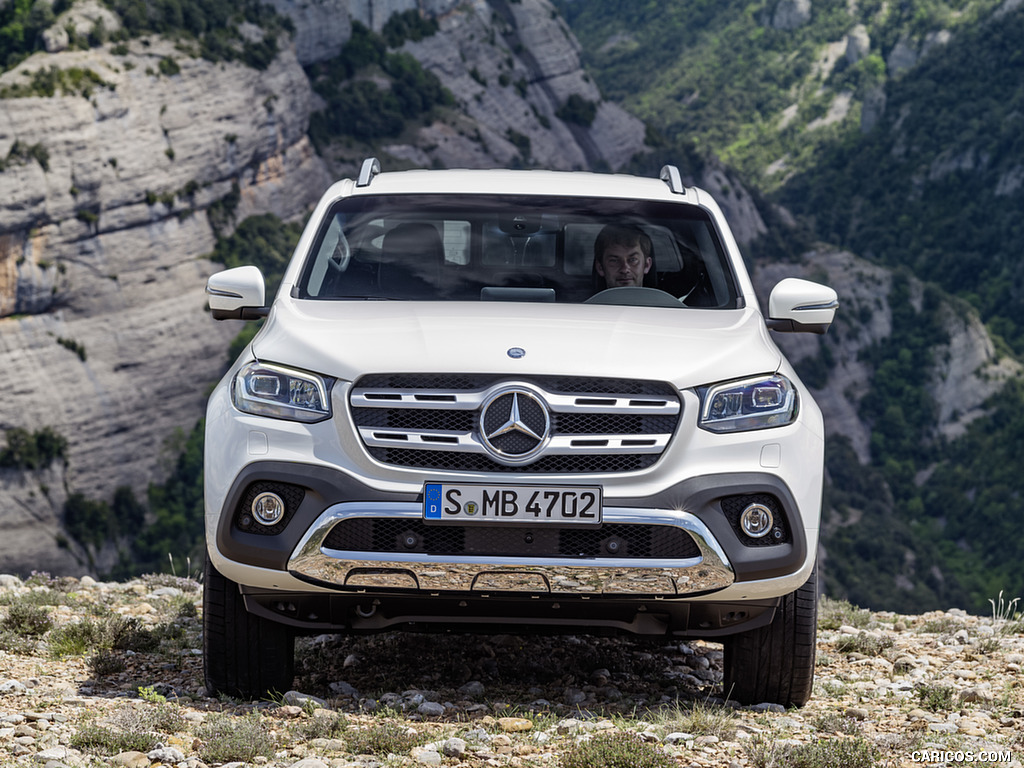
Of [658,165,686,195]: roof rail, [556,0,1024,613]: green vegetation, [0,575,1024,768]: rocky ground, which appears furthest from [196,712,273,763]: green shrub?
[556,0,1024,613]: green vegetation

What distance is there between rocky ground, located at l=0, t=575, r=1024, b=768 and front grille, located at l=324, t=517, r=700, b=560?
57 centimetres

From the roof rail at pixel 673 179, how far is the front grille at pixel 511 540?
2132 millimetres

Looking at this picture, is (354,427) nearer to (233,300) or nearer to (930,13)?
(233,300)

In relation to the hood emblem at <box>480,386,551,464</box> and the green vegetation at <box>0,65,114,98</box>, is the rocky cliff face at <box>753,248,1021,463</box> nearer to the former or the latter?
the green vegetation at <box>0,65,114,98</box>

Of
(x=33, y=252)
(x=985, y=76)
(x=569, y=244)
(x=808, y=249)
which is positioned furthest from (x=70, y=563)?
(x=985, y=76)

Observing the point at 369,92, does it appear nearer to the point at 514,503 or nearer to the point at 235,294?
the point at 235,294

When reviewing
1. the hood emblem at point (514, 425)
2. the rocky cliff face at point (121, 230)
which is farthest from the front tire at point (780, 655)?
the rocky cliff face at point (121, 230)

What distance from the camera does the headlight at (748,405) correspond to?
3707 mm

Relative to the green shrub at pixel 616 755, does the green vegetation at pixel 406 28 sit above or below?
above

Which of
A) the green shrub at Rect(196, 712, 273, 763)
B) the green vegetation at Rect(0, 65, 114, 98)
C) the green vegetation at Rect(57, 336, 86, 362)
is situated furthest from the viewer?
the green vegetation at Rect(0, 65, 114, 98)

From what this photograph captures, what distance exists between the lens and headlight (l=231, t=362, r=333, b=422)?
12.1 feet

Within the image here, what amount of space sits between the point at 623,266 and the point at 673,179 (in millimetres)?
737

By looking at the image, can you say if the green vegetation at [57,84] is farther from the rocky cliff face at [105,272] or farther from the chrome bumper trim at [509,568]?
the chrome bumper trim at [509,568]

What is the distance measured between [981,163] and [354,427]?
6187 inches
